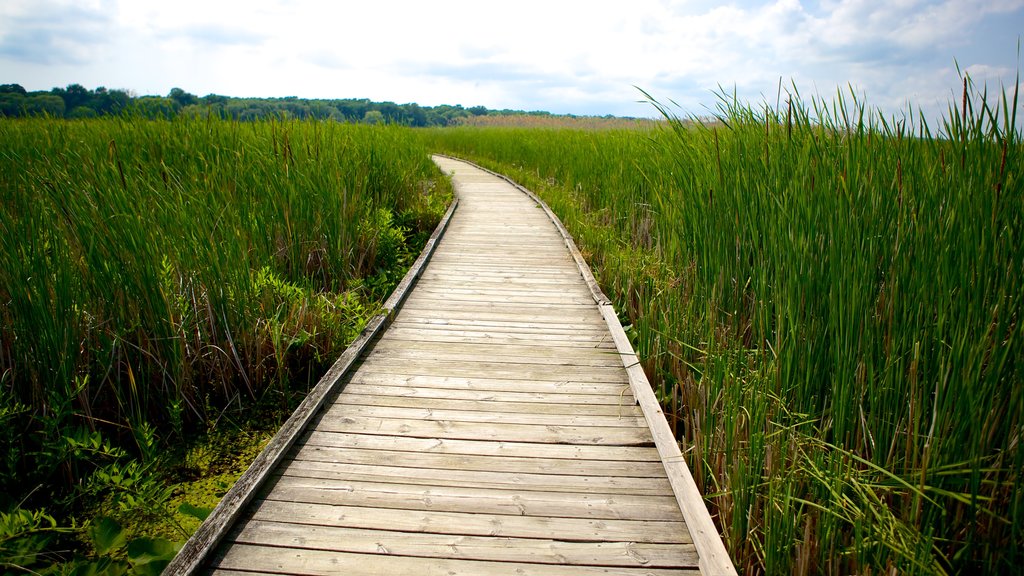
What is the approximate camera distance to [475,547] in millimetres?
1974

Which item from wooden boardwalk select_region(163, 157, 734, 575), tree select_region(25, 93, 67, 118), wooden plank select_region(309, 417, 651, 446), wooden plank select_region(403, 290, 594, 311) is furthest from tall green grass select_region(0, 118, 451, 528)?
tree select_region(25, 93, 67, 118)

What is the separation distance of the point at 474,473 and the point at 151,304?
197 cm

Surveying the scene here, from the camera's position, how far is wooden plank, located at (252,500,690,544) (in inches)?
80.4

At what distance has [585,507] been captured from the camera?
7.20 feet

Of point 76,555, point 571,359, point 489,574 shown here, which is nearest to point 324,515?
point 489,574

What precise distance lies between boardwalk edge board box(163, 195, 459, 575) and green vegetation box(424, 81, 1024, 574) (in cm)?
185

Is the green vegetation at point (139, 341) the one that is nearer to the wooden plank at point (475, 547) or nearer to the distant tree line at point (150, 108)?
the wooden plank at point (475, 547)

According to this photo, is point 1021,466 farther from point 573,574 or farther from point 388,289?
point 388,289

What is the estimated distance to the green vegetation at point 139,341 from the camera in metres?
2.41

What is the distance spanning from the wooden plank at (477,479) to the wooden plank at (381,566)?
42 cm

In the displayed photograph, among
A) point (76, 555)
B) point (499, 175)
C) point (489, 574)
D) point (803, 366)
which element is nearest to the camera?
point (489, 574)

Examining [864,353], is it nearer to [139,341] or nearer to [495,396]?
[495,396]

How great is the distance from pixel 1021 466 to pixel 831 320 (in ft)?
2.65

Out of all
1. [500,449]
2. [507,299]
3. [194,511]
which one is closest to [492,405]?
[500,449]
